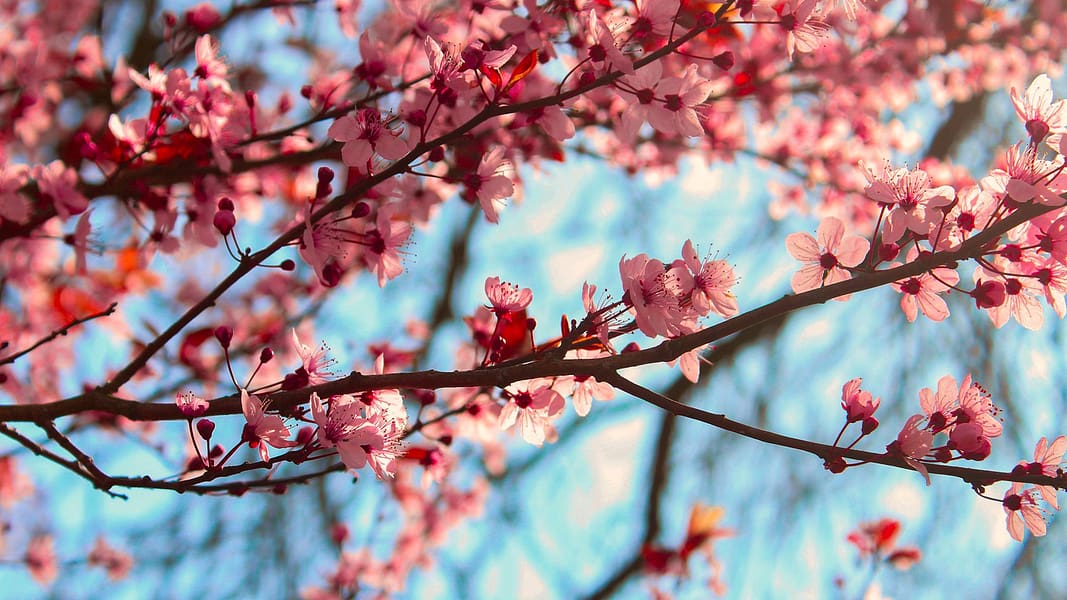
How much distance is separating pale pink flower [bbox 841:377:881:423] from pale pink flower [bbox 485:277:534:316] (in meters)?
0.58

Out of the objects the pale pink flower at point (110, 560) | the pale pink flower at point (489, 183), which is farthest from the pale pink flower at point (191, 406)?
the pale pink flower at point (110, 560)

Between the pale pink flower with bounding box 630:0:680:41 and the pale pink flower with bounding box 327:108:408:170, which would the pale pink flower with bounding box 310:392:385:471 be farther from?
the pale pink flower with bounding box 630:0:680:41

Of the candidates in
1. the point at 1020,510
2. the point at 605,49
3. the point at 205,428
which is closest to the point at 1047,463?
the point at 1020,510

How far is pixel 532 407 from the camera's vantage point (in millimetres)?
1562

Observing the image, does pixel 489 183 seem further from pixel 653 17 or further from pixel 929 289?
pixel 929 289

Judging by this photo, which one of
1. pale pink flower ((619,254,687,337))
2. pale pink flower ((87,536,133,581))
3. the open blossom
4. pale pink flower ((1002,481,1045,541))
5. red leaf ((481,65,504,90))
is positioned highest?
pale pink flower ((87,536,133,581))

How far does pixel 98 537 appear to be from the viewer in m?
Result: 3.76

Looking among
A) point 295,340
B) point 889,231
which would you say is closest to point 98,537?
point 295,340

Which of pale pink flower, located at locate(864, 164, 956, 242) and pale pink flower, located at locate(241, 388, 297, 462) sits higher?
pale pink flower, located at locate(241, 388, 297, 462)

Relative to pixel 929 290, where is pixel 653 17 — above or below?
above

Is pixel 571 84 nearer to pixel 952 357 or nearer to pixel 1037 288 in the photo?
pixel 1037 288

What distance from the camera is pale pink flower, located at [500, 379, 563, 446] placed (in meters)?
1.55

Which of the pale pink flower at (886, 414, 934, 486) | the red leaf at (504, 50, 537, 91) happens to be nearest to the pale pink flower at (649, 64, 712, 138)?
the red leaf at (504, 50, 537, 91)

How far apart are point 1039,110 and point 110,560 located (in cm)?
378
